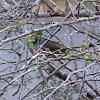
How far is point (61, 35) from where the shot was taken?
214 cm

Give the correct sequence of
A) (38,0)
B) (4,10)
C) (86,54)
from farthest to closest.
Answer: (4,10)
(38,0)
(86,54)

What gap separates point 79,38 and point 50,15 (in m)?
0.74

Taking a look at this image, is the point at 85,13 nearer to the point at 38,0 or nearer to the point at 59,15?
the point at 59,15

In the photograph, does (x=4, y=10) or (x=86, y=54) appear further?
(x=4, y=10)

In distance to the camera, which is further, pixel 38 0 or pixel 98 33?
pixel 98 33

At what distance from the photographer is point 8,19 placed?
4.34 feet

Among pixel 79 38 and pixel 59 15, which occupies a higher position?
pixel 59 15

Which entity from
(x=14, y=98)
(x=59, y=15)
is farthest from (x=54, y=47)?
(x=14, y=98)

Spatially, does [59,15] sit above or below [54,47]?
above

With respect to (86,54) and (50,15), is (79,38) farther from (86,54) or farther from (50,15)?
(86,54)

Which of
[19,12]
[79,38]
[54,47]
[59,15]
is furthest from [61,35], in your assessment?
[19,12]

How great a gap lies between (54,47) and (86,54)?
0.74 metres

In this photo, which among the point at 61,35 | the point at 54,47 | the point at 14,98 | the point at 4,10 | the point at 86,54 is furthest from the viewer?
the point at 14,98

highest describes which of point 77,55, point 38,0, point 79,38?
point 38,0
